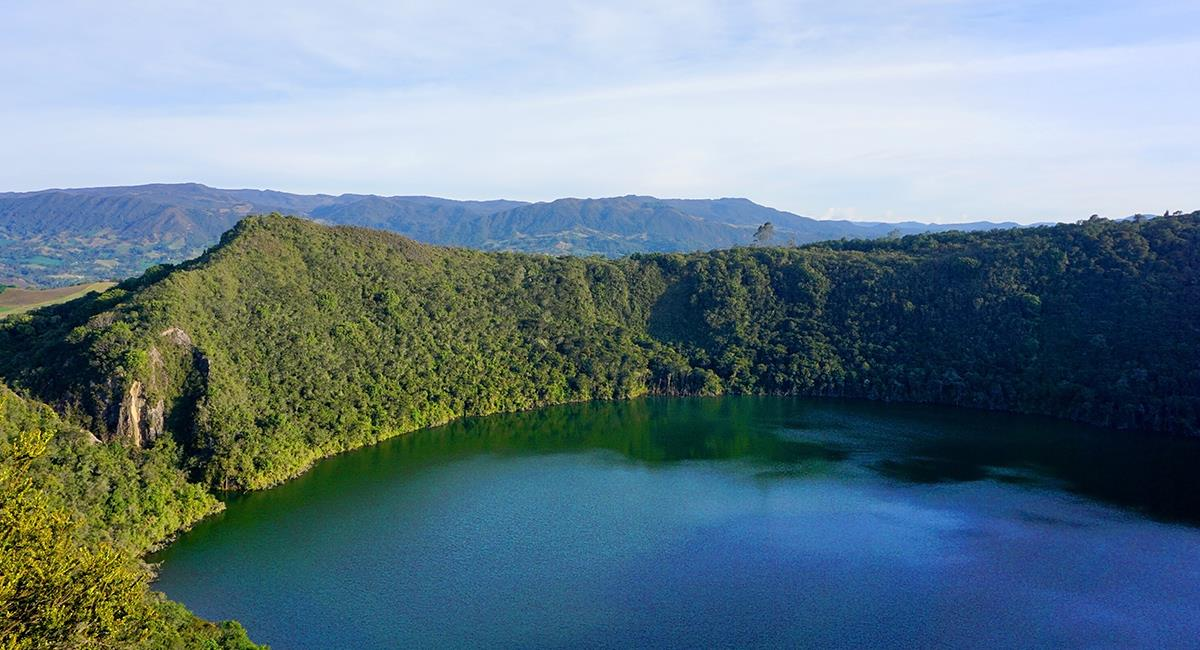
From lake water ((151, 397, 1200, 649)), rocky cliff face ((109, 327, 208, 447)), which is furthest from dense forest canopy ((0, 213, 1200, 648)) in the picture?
lake water ((151, 397, 1200, 649))

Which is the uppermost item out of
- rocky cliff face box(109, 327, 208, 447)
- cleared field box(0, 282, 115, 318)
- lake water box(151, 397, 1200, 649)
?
rocky cliff face box(109, 327, 208, 447)

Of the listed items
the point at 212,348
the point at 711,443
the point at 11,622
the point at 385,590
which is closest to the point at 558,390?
the point at 711,443

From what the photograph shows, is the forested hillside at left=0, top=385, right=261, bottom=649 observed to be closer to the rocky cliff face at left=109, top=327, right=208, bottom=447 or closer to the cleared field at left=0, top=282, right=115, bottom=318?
the rocky cliff face at left=109, top=327, right=208, bottom=447

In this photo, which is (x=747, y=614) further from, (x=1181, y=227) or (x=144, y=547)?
(x=1181, y=227)

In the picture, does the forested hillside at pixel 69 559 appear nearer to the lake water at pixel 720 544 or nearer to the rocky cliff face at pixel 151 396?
the lake water at pixel 720 544

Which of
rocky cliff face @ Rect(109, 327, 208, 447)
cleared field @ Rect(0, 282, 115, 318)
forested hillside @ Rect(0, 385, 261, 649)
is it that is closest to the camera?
forested hillside @ Rect(0, 385, 261, 649)

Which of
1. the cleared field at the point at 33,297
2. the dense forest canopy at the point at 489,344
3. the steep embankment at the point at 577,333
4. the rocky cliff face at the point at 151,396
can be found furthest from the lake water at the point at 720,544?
the cleared field at the point at 33,297
